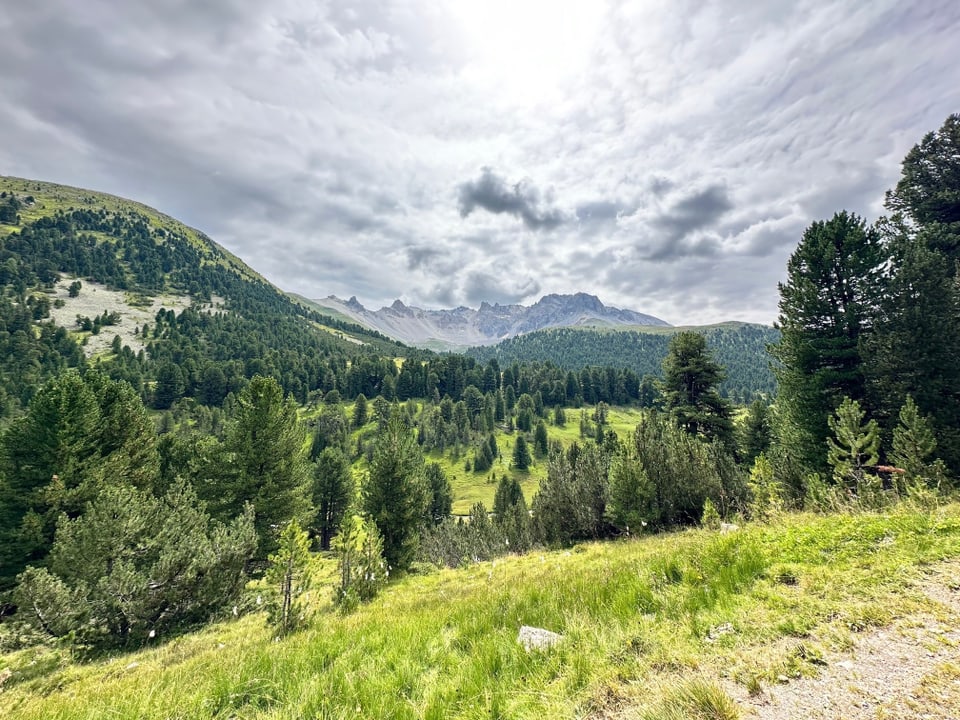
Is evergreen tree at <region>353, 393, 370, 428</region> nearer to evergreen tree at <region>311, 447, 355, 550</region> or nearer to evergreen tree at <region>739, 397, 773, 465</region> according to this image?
evergreen tree at <region>311, 447, 355, 550</region>

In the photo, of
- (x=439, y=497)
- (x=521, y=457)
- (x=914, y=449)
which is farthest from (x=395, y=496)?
(x=521, y=457)

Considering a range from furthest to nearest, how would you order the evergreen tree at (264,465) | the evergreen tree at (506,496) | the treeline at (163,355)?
1. the treeline at (163,355)
2. the evergreen tree at (506,496)
3. the evergreen tree at (264,465)

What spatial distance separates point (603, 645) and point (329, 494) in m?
51.3

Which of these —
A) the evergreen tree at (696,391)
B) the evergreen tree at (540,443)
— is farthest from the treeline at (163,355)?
the evergreen tree at (696,391)

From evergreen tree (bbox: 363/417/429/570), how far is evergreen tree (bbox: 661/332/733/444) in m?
25.2

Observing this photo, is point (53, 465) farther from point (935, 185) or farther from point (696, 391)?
point (935, 185)

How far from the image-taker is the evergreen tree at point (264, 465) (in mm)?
26562

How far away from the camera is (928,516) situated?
24.3 feet

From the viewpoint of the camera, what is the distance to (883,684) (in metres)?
3.42

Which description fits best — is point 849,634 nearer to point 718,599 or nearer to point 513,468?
point 718,599

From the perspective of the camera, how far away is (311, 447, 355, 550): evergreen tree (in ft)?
158

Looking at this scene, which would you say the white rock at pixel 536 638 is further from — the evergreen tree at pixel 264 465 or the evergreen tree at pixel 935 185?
the evergreen tree at pixel 935 185

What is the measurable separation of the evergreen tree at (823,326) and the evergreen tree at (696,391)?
469 inches

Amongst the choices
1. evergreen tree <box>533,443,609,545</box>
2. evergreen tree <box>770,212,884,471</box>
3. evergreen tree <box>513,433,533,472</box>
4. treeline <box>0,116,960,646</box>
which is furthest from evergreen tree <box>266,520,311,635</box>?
evergreen tree <box>513,433,533,472</box>
